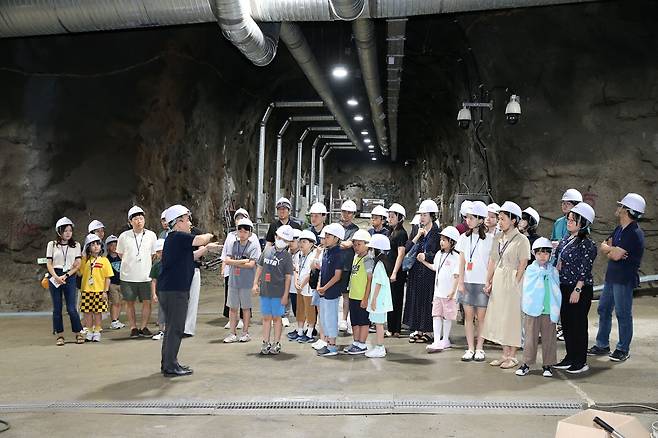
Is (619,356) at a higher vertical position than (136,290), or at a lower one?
lower

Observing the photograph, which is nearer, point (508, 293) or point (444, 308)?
point (508, 293)

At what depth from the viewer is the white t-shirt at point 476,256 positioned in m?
6.17

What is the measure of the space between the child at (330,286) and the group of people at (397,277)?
0.5 inches

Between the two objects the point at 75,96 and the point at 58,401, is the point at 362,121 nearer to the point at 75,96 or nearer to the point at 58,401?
the point at 75,96

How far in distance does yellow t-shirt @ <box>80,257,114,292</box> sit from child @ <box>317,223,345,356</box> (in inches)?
114

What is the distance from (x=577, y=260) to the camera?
559 cm

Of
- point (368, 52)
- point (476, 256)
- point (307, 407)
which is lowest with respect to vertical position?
point (307, 407)

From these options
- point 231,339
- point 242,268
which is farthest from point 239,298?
point 231,339

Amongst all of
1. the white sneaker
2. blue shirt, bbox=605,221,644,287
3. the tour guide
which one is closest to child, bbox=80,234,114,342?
the tour guide

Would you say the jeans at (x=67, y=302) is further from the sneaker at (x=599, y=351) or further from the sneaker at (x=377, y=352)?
the sneaker at (x=599, y=351)

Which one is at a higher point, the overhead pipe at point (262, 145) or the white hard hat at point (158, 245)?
the overhead pipe at point (262, 145)

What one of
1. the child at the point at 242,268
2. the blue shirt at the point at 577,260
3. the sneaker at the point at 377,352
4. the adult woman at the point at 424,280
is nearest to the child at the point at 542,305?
the blue shirt at the point at 577,260

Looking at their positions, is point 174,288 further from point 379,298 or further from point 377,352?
point 377,352

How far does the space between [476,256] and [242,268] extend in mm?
2812
